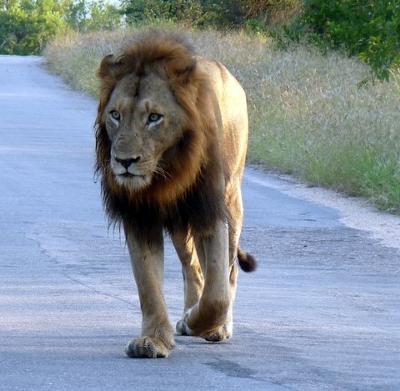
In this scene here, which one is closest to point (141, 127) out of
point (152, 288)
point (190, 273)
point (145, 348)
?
point (152, 288)

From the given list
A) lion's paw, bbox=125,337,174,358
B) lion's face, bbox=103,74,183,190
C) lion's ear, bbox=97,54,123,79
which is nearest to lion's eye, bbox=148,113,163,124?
lion's face, bbox=103,74,183,190

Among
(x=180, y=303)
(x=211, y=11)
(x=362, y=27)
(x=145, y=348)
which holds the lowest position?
(x=211, y=11)

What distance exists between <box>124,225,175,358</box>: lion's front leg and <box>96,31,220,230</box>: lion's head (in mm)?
232

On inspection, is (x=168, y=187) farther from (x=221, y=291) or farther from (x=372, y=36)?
(x=372, y=36)

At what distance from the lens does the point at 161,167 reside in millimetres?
6953

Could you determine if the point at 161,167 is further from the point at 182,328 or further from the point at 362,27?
the point at 362,27

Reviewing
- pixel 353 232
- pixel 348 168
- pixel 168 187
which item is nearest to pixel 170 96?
pixel 168 187

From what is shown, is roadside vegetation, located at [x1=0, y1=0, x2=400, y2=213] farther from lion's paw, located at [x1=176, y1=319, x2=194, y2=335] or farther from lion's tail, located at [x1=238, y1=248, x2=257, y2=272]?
lion's paw, located at [x1=176, y1=319, x2=194, y2=335]

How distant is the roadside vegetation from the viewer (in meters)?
17.0

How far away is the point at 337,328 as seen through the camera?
8055 mm

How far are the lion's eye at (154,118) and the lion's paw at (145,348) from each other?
1056 millimetres

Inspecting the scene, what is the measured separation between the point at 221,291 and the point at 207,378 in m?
0.77

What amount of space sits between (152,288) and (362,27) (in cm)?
2228

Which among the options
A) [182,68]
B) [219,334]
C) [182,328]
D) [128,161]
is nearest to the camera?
[128,161]
